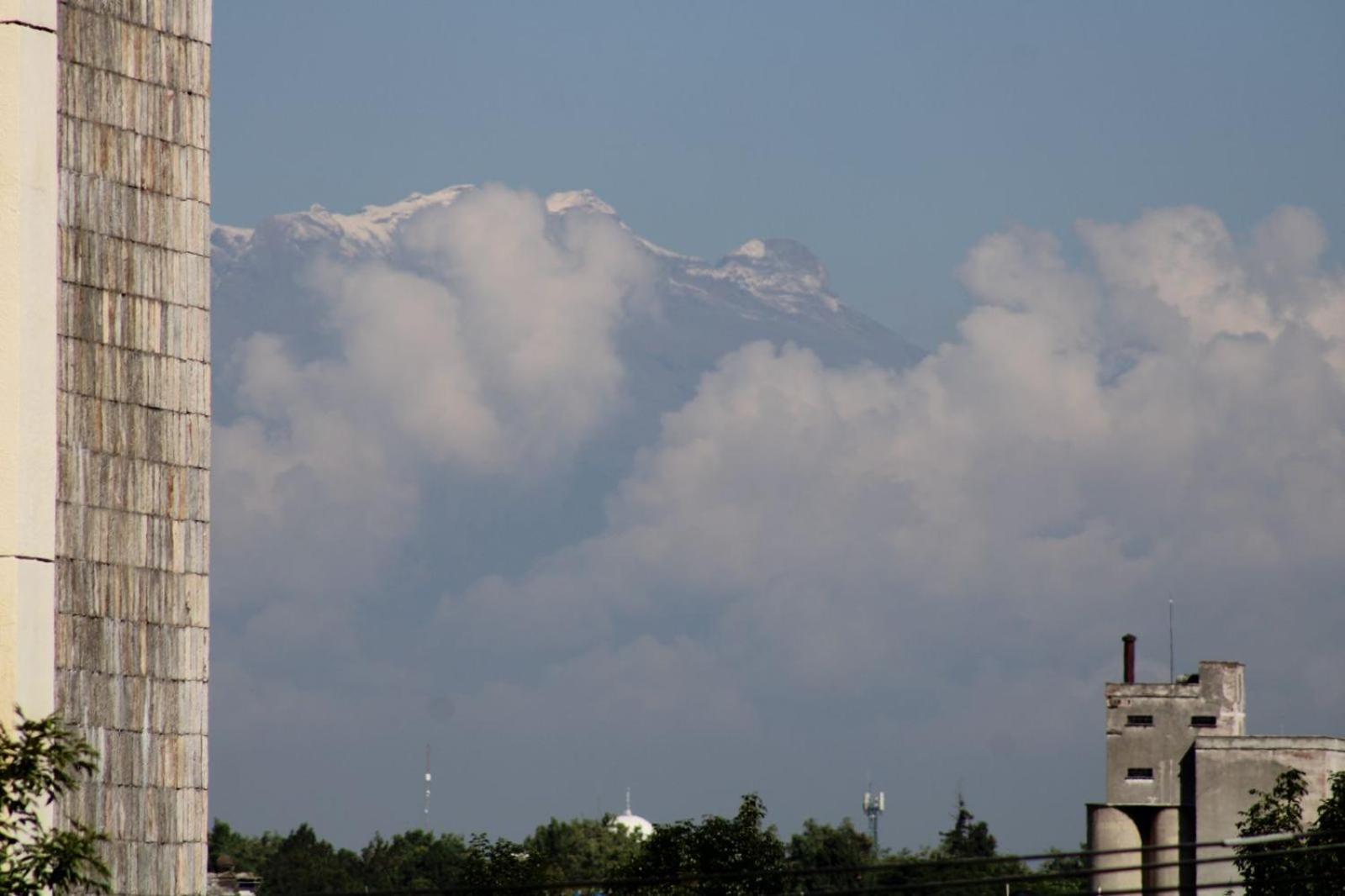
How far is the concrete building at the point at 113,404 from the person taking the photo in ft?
75.2

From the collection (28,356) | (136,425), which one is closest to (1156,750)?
(136,425)

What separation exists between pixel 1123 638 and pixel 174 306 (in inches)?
2496

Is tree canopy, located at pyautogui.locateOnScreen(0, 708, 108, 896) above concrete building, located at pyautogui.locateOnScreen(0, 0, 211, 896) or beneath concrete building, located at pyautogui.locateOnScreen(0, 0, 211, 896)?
beneath

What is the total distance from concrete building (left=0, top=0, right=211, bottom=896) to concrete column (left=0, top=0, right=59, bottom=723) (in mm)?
21

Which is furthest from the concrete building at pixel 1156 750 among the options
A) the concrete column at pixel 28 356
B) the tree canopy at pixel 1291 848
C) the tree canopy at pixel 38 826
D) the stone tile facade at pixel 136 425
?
the tree canopy at pixel 38 826

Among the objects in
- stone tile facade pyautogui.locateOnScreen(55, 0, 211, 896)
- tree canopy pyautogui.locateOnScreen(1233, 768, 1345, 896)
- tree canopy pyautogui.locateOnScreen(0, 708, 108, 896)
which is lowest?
tree canopy pyautogui.locateOnScreen(1233, 768, 1345, 896)

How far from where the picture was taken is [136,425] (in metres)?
25.0

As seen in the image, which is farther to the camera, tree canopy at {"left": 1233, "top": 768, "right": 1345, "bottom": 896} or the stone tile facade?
tree canopy at {"left": 1233, "top": 768, "right": 1345, "bottom": 896}

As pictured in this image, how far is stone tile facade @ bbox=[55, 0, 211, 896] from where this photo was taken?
24.0 metres

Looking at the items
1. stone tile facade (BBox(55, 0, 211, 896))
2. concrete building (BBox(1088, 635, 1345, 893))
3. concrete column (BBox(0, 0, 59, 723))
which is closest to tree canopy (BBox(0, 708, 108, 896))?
concrete column (BBox(0, 0, 59, 723))

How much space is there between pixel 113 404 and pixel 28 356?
1812 mm

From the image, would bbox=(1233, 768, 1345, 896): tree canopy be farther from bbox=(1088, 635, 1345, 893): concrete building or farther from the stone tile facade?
the stone tile facade

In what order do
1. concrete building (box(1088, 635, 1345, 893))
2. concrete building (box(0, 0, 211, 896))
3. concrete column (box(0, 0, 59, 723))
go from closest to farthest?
concrete column (box(0, 0, 59, 723))
concrete building (box(0, 0, 211, 896))
concrete building (box(1088, 635, 1345, 893))

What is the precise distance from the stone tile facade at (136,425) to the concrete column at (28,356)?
0.39 m
